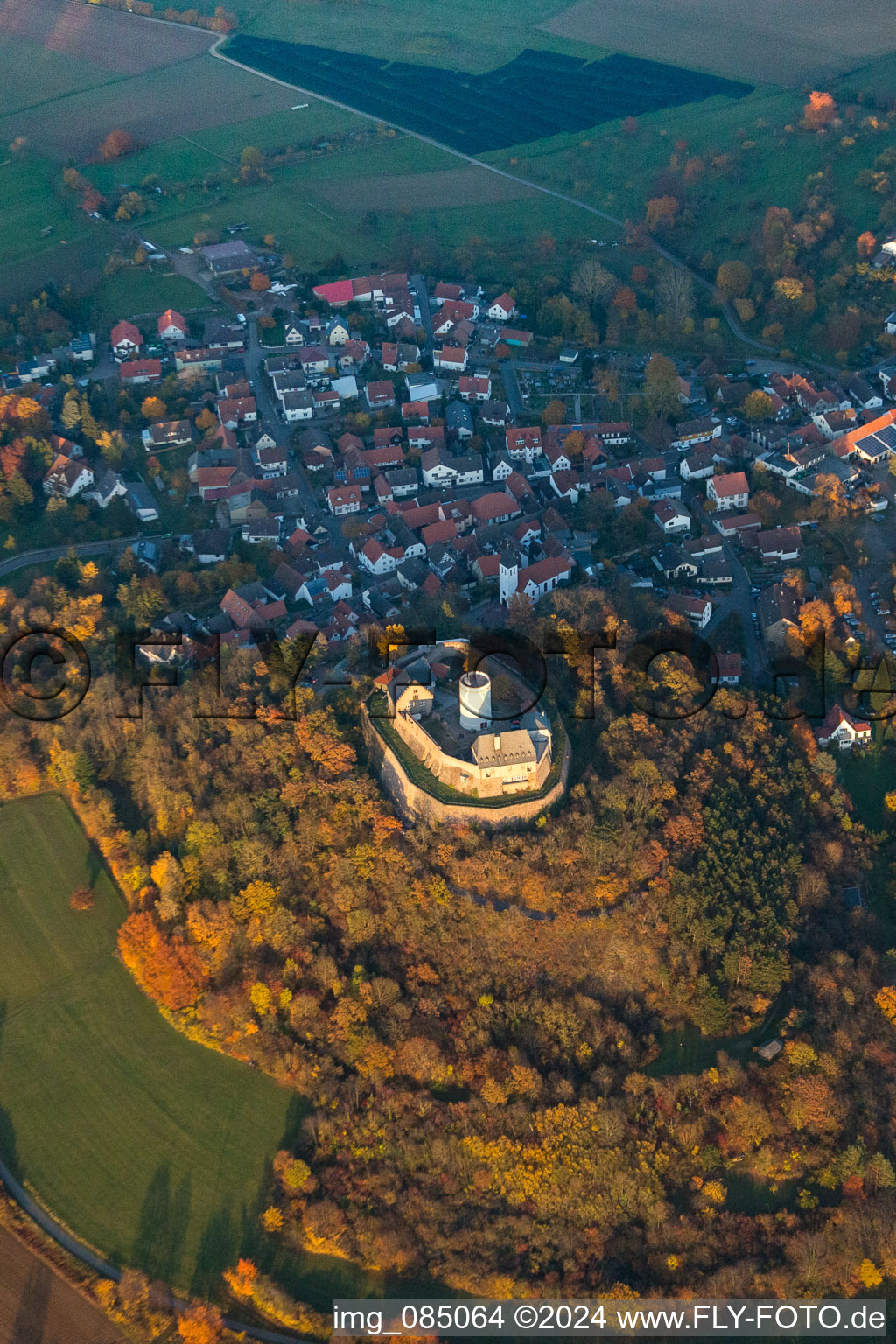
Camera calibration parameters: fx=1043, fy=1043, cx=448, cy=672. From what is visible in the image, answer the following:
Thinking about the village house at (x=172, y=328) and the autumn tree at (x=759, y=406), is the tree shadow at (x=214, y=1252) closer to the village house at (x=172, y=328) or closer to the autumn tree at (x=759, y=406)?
the autumn tree at (x=759, y=406)

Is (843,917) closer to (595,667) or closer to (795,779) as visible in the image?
(795,779)

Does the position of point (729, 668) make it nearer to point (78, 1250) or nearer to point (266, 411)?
point (78, 1250)

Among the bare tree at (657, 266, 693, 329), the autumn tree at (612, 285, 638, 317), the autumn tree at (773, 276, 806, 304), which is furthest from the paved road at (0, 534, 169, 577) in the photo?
the autumn tree at (773, 276, 806, 304)

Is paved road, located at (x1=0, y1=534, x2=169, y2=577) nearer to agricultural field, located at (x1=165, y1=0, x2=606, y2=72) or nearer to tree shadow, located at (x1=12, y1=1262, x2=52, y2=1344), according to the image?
tree shadow, located at (x1=12, y1=1262, x2=52, y2=1344)

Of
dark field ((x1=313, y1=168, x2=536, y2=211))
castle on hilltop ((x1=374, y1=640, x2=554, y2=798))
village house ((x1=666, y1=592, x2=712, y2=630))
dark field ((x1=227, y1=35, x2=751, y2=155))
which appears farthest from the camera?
dark field ((x1=227, y1=35, x2=751, y2=155))

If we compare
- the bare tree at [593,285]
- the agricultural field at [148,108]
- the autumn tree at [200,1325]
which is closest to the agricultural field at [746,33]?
the bare tree at [593,285]

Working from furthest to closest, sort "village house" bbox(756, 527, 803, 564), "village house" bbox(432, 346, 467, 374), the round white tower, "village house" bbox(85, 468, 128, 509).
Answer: "village house" bbox(432, 346, 467, 374) → "village house" bbox(85, 468, 128, 509) → "village house" bbox(756, 527, 803, 564) → the round white tower

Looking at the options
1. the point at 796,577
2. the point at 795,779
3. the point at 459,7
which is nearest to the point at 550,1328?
the point at 795,779
